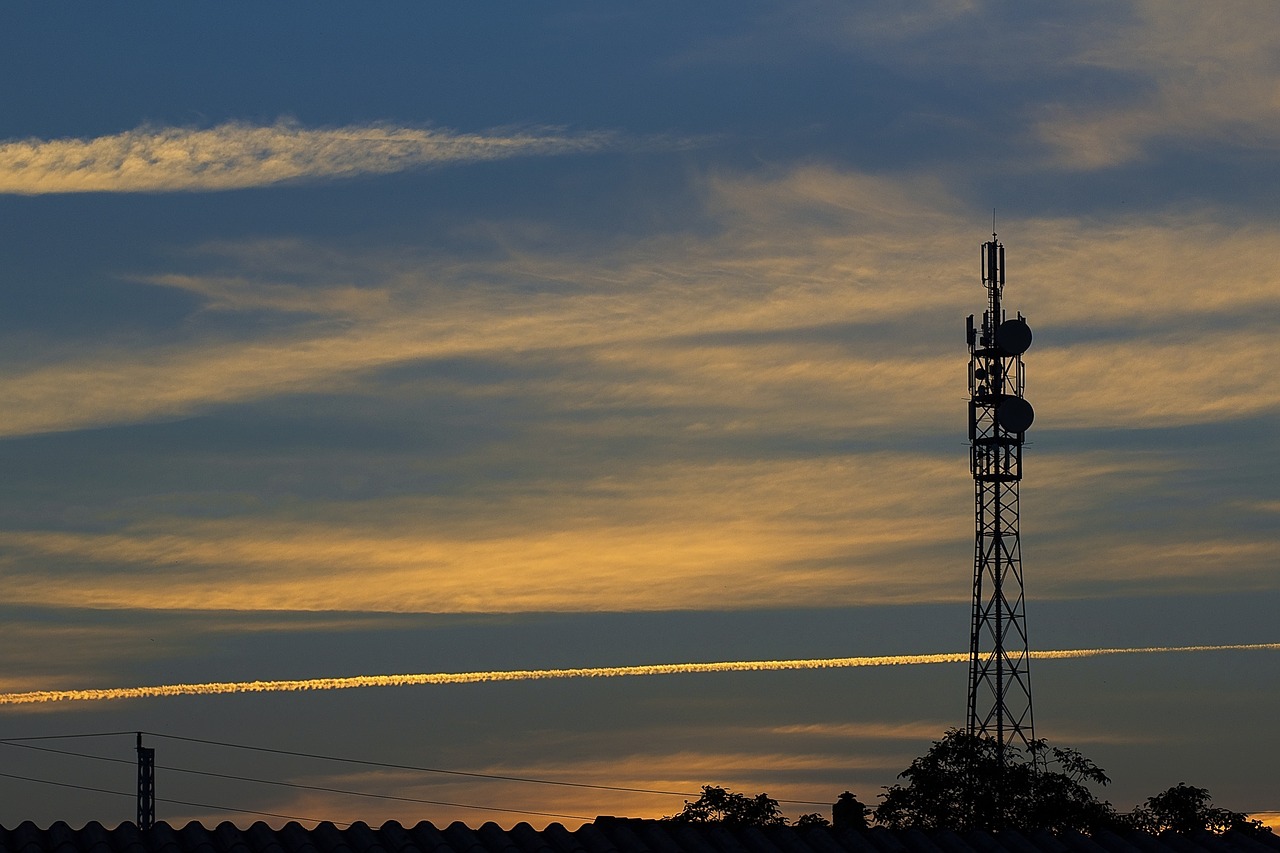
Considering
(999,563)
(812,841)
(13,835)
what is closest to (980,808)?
(999,563)

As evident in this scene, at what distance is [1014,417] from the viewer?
169ft

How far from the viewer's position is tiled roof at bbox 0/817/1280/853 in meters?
23.5

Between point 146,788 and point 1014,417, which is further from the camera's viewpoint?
point 1014,417

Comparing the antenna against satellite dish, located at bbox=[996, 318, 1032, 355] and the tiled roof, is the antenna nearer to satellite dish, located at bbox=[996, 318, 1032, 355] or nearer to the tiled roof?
the tiled roof

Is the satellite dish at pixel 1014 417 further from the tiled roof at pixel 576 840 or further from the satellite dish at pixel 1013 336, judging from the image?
the tiled roof at pixel 576 840

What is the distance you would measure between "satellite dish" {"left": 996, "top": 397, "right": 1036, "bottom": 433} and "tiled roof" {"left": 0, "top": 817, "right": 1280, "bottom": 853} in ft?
84.7

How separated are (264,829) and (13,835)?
11.3ft

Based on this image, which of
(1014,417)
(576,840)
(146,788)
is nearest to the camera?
(576,840)

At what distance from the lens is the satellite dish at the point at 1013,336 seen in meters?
51.8

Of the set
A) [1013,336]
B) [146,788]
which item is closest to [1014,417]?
[1013,336]

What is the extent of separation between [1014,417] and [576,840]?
30.2 meters

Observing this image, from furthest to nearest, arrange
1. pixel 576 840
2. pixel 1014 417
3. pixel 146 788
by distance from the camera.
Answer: pixel 1014 417, pixel 146 788, pixel 576 840

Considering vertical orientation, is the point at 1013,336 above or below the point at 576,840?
above

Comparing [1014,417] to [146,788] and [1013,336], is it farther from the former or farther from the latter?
[146,788]
